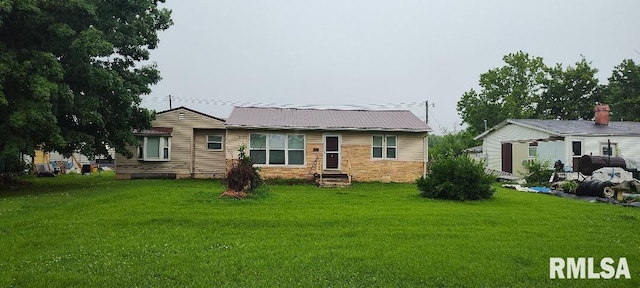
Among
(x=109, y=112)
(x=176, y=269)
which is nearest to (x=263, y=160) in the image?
(x=109, y=112)

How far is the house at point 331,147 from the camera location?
1975cm

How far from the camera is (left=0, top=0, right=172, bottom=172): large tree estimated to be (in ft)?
45.1

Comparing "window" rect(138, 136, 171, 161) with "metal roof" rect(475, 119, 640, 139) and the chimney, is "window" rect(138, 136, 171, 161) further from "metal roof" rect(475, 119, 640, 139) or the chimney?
the chimney

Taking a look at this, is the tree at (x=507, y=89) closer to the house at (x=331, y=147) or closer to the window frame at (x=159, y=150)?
the house at (x=331, y=147)

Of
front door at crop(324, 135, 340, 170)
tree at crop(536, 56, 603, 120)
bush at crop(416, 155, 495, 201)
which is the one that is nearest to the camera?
bush at crop(416, 155, 495, 201)

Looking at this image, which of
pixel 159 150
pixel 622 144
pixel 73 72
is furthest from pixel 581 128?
pixel 73 72

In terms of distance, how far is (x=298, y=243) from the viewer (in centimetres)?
684

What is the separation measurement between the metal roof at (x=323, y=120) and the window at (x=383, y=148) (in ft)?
2.12

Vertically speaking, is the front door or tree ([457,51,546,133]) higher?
tree ([457,51,546,133])

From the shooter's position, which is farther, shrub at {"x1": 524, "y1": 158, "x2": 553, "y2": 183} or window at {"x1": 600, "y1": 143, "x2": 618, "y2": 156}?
window at {"x1": 600, "y1": 143, "x2": 618, "y2": 156}

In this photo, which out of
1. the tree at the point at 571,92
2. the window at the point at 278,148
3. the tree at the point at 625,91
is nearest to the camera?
the window at the point at 278,148

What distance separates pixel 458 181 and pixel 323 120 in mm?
8686

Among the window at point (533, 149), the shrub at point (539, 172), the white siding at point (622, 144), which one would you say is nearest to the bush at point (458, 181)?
the shrub at point (539, 172)

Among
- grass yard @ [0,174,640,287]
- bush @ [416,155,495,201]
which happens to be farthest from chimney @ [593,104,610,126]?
grass yard @ [0,174,640,287]
